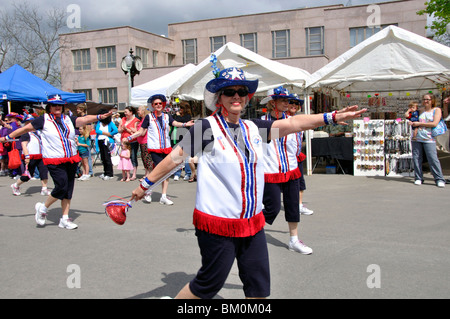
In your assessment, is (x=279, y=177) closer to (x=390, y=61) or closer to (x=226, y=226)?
(x=226, y=226)

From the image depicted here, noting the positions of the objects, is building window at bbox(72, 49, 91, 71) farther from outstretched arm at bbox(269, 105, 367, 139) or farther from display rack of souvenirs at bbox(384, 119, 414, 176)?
outstretched arm at bbox(269, 105, 367, 139)

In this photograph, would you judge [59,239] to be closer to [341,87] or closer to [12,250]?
[12,250]

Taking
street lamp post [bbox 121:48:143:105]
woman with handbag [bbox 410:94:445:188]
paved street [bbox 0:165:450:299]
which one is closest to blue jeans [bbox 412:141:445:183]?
woman with handbag [bbox 410:94:445:188]

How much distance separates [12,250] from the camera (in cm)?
508

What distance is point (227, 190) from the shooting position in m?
2.75

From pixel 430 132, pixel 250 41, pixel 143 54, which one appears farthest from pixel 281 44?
pixel 430 132

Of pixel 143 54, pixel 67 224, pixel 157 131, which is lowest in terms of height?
pixel 67 224

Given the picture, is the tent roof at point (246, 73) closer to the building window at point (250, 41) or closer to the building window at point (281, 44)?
the building window at point (281, 44)

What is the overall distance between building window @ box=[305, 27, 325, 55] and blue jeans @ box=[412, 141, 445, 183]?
24.5m

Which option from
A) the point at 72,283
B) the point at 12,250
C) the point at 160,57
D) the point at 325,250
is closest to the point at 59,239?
the point at 12,250

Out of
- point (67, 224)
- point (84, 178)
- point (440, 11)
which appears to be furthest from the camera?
point (440, 11)

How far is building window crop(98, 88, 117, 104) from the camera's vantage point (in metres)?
37.5

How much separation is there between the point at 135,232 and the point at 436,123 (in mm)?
6847

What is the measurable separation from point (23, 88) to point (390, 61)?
41.6ft
